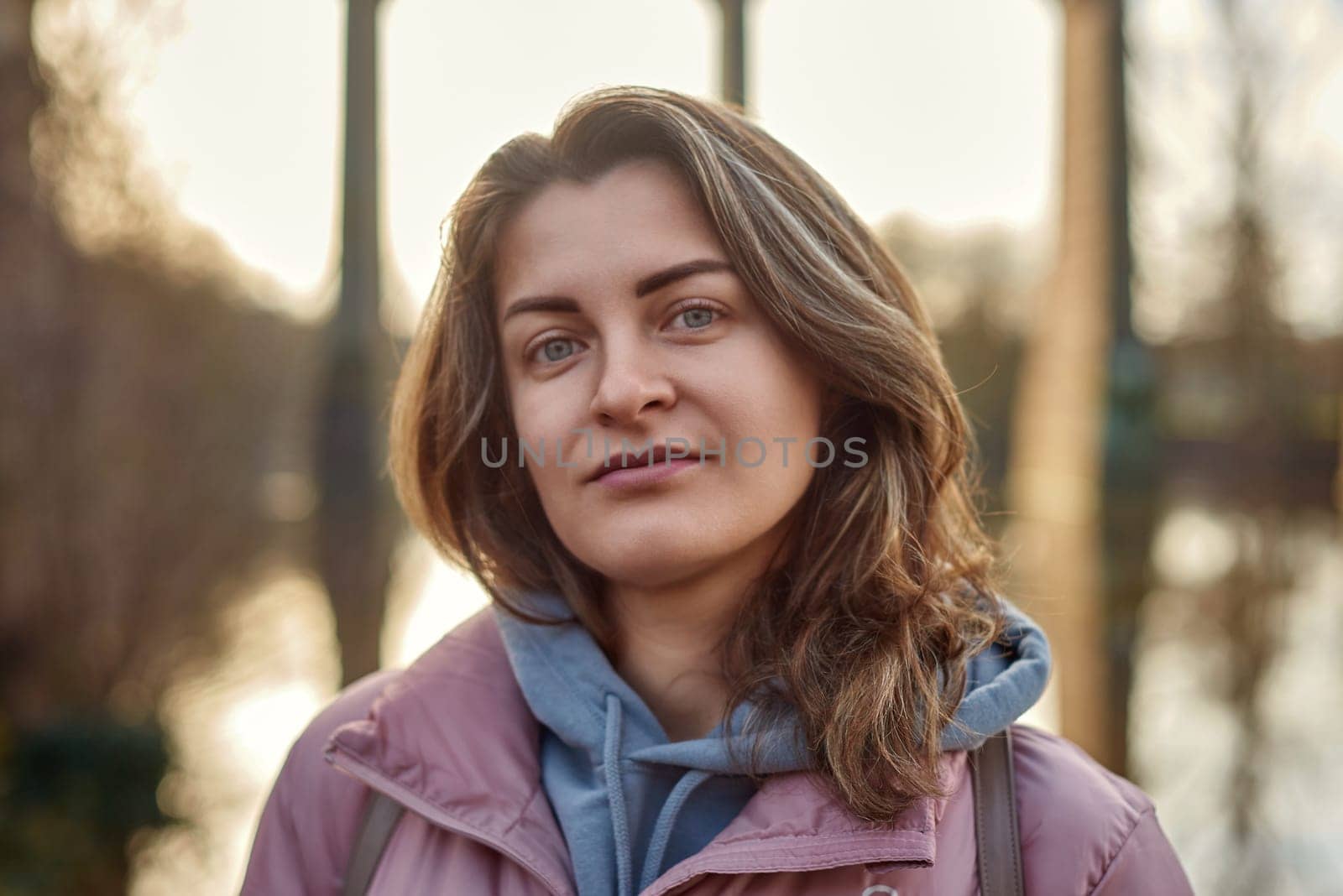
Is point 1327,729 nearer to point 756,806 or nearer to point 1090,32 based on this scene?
point 756,806

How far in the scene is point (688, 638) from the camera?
139 centimetres

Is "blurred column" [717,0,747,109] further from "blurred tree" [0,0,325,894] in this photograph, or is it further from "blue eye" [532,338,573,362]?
"blue eye" [532,338,573,362]

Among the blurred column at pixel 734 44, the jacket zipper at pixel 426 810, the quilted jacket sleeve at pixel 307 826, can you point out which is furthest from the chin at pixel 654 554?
the blurred column at pixel 734 44

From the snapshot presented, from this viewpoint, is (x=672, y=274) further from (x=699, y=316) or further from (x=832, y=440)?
(x=832, y=440)

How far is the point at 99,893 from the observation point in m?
3.50

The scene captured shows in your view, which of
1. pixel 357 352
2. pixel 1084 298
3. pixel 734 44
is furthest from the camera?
pixel 1084 298

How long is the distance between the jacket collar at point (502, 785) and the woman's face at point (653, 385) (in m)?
0.26

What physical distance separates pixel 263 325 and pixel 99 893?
262cm

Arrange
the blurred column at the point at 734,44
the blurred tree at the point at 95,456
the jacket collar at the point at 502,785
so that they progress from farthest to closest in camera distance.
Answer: the blurred column at the point at 734,44 < the blurred tree at the point at 95,456 < the jacket collar at the point at 502,785

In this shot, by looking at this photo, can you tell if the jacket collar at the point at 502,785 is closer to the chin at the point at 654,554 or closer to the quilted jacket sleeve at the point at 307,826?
the quilted jacket sleeve at the point at 307,826

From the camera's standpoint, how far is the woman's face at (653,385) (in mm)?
1254

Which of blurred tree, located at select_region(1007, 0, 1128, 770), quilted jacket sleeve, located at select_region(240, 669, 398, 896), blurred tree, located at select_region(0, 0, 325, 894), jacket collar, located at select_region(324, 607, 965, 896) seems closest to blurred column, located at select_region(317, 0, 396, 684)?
blurred tree, located at select_region(0, 0, 325, 894)

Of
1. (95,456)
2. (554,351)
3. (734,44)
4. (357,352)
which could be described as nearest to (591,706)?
(554,351)

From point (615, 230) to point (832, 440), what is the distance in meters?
0.41
